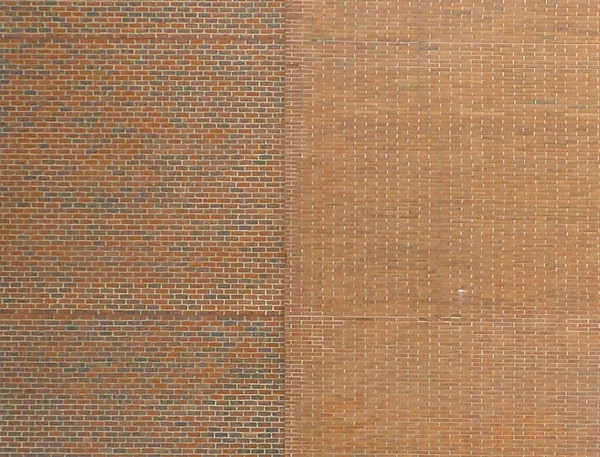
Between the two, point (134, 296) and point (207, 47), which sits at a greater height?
point (207, 47)

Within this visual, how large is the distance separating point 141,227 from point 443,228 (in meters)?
3.35

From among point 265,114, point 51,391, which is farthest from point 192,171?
point 51,391

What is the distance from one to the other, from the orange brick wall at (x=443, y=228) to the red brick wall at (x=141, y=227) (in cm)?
48

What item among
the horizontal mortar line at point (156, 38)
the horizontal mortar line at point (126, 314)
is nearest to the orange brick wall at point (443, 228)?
the horizontal mortar line at point (156, 38)

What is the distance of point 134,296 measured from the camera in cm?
531

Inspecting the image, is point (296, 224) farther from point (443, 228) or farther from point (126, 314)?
point (126, 314)

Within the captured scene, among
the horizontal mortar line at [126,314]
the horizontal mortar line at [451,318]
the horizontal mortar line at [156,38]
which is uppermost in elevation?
the horizontal mortar line at [156,38]

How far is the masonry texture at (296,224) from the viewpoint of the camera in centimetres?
529

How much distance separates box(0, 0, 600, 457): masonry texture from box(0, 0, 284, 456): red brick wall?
0.08 ft

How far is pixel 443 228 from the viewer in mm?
5320

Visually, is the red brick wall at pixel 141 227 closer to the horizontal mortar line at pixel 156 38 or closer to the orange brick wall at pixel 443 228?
the horizontal mortar line at pixel 156 38

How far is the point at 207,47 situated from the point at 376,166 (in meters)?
2.30

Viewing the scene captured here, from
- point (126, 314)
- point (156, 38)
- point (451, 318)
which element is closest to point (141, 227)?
point (126, 314)

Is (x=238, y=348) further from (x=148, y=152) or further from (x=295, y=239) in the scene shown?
(x=148, y=152)
